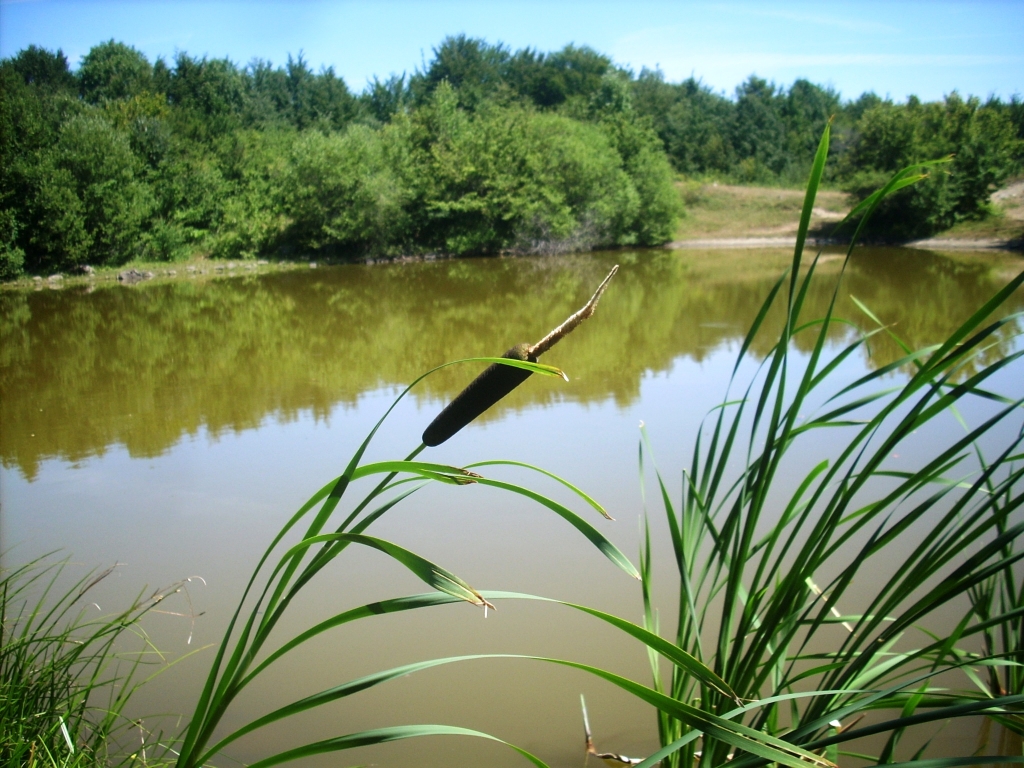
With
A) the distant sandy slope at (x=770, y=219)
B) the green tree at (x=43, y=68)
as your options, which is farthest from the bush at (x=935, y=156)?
the green tree at (x=43, y=68)

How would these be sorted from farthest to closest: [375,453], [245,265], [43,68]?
[245,265], [43,68], [375,453]

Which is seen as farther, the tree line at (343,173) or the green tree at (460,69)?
the green tree at (460,69)

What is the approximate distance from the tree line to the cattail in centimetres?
1731

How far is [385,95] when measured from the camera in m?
37.5

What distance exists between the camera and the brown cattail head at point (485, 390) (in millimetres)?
671

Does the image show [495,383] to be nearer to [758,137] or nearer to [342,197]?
[342,197]

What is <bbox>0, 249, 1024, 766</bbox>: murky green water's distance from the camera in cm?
238

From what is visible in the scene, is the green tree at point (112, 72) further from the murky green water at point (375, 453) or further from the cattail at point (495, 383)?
the cattail at point (495, 383)

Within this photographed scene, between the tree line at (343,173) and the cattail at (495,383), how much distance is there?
56.8ft

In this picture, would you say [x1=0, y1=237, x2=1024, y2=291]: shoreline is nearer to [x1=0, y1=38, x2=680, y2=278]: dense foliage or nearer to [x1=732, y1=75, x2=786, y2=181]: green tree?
[x1=0, y1=38, x2=680, y2=278]: dense foliage

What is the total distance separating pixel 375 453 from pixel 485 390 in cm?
417

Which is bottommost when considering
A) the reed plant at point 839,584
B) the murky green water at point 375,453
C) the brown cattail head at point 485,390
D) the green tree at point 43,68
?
the murky green water at point 375,453

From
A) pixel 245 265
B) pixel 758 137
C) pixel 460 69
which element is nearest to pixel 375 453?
pixel 245 265

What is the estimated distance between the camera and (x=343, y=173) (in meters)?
21.7
